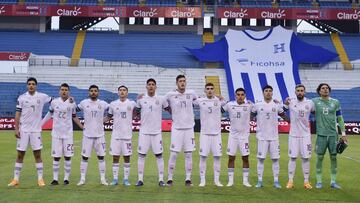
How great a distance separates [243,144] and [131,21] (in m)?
37.9

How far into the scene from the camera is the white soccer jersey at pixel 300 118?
11.4 meters

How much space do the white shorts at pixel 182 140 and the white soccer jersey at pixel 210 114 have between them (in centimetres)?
39

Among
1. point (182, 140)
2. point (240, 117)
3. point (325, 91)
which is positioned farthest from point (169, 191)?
point (325, 91)

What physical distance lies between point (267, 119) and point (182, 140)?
208 cm

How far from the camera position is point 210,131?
11.4 metres

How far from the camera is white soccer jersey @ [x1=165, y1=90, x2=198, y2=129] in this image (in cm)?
1134

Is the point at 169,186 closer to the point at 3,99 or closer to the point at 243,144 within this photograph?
the point at 243,144

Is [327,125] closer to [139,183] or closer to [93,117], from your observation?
[139,183]

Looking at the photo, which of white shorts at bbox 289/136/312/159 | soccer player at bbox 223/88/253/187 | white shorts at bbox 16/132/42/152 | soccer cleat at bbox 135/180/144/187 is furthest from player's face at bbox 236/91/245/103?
white shorts at bbox 16/132/42/152

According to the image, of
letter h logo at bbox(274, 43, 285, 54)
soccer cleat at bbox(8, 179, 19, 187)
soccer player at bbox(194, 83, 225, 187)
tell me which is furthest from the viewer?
letter h logo at bbox(274, 43, 285, 54)

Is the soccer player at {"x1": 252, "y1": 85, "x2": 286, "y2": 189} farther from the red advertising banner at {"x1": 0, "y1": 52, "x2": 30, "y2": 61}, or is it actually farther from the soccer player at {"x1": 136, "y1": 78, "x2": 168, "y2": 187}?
the red advertising banner at {"x1": 0, "y1": 52, "x2": 30, "y2": 61}

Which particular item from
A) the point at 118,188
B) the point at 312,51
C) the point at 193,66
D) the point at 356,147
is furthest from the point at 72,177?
the point at 312,51

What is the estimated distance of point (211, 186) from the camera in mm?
11250

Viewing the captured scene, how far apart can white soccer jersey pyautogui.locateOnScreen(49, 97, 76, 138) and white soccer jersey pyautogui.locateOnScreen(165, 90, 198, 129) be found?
235 cm
